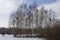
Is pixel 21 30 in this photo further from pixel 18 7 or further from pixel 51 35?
pixel 51 35

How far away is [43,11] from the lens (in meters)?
49.0

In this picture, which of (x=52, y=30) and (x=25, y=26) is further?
(x=25, y=26)

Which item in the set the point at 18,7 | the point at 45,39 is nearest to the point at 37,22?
the point at 18,7

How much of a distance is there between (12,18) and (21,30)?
146 inches

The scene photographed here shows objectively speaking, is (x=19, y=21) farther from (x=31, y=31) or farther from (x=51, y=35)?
(x=51, y=35)

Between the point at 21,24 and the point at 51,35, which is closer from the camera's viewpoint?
the point at 51,35

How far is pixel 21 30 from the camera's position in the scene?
49.2 metres

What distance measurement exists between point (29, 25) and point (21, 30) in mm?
2209

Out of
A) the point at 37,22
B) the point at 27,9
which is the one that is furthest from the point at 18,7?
the point at 37,22

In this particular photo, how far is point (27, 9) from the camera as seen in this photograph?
1889 inches

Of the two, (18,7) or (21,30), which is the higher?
(18,7)

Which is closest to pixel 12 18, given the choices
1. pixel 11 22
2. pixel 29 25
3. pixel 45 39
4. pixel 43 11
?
pixel 11 22

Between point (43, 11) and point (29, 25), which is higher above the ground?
point (43, 11)

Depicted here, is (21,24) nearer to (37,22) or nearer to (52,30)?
(37,22)
